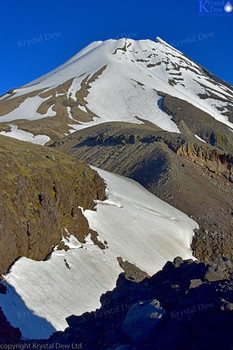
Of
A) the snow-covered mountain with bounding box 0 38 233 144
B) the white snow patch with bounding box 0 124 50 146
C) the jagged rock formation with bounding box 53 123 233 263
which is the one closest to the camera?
the jagged rock formation with bounding box 53 123 233 263

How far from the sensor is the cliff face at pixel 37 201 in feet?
56.6

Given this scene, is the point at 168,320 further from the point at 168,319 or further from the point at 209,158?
the point at 209,158

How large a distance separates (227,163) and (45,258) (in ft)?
111

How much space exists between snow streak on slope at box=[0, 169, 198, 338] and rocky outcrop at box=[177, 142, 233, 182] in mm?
11129

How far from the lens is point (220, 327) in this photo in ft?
34.9

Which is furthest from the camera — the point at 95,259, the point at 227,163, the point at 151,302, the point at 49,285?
the point at 227,163

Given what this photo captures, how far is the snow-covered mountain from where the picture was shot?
275 feet

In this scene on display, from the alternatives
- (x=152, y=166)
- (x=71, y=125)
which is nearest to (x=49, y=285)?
(x=152, y=166)

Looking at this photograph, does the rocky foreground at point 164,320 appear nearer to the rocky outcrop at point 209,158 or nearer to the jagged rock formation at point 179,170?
the jagged rock formation at point 179,170

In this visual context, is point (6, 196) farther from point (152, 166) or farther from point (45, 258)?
point (152, 166)

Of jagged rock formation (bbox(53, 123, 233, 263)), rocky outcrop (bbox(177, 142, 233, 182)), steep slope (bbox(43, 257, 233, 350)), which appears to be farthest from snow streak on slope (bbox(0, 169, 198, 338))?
rocky outcrop (bbox(177, 142, 233, 182))

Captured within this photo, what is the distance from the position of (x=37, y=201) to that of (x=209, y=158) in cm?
3103

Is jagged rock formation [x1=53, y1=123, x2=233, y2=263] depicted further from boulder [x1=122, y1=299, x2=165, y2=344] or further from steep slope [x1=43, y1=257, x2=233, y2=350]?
boulder [x1=122, y1=299, x2=165, y2=344]

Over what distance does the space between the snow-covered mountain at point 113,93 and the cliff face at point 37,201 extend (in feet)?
124
